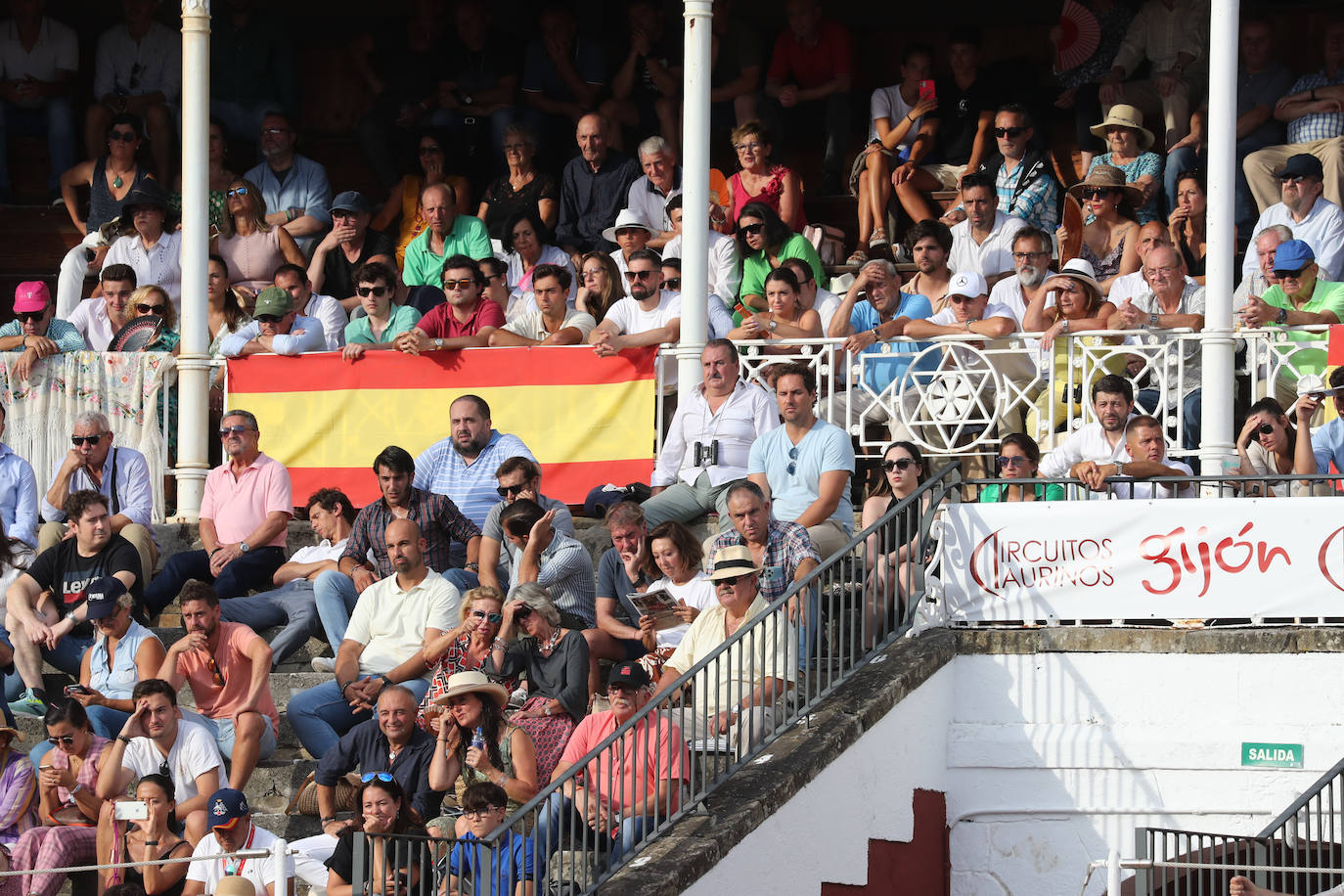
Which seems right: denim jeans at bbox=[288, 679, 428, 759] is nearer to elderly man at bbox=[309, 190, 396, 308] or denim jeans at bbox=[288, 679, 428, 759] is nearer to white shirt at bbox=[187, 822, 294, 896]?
white shirt at bbox=[187, 822, 294, 896]

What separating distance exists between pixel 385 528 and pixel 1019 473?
3.44m

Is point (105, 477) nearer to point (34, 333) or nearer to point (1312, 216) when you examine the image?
point (34, 333)

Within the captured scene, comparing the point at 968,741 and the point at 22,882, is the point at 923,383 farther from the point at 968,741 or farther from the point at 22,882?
the point at 22,882

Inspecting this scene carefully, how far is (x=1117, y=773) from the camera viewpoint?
11875 millimetres

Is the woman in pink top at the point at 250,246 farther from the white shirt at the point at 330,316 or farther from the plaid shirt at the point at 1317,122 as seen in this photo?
the plaid shirt at the point at 1317,122

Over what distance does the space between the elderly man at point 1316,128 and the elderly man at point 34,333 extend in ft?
26.0

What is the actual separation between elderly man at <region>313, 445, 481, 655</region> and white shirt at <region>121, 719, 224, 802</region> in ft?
4.40

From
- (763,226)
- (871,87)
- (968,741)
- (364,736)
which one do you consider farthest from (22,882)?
(871,87)

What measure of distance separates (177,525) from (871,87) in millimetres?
7512

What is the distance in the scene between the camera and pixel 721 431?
14.0 meters

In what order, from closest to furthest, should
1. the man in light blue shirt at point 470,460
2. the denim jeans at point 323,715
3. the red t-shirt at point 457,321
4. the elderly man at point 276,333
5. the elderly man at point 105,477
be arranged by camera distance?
1. the denim jeans at point 323,715
2. the man in light blue shirt at point 470,460
3. the elderly man at point 105,477
4. the red t-shirt at point 457,321
5. the elderly man at point 276,333

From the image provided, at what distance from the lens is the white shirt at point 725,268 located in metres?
15.8

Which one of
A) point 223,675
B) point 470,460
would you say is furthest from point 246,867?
point 470,460

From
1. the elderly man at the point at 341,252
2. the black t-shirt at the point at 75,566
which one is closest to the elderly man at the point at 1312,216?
the elderly man at the point at 341,252
